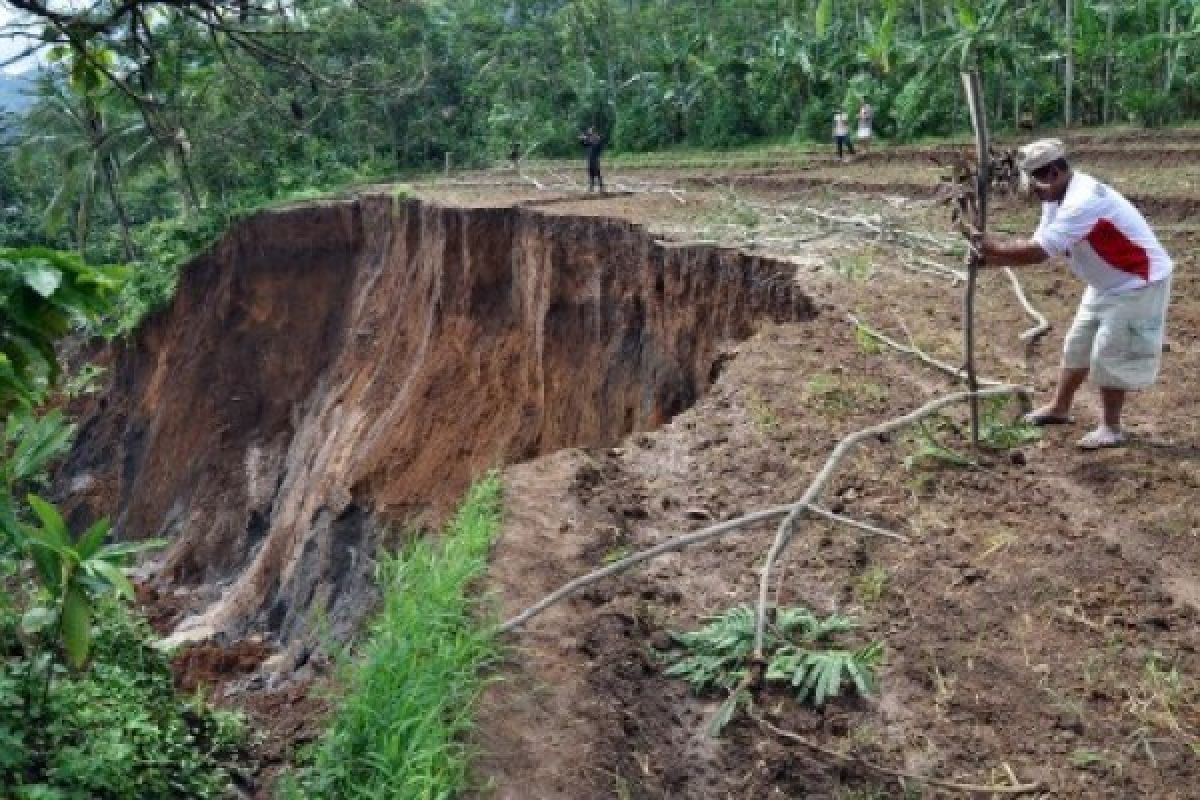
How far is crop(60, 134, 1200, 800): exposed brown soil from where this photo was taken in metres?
3.90

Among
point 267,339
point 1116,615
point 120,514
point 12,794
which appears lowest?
point 120,514

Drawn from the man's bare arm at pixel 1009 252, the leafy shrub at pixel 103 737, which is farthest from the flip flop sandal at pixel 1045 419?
the leafy shrub at pixel 103 737

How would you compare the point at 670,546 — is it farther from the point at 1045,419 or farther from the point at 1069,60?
the point at 1069,60

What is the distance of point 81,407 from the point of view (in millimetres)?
24031

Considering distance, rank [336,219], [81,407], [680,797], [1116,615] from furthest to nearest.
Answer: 1. [81,407]
2. [336,219]
3. [1116,615]
4. [680,797]

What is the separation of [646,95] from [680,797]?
29.3 m

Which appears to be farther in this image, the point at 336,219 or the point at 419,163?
the point at 419,163

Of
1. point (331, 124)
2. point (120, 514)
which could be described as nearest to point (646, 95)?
point (331, 124)

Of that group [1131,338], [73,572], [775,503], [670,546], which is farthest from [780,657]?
[73,572]

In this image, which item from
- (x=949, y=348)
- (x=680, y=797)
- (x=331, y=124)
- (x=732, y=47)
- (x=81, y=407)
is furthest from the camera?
(x=331, y=124)

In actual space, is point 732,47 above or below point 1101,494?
above

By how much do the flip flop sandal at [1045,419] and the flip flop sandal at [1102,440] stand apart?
1.28ft

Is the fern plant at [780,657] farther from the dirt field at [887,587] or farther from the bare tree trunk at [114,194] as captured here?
the bare tree trunk at [114,194]

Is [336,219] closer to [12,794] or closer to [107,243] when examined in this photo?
[107,243]
